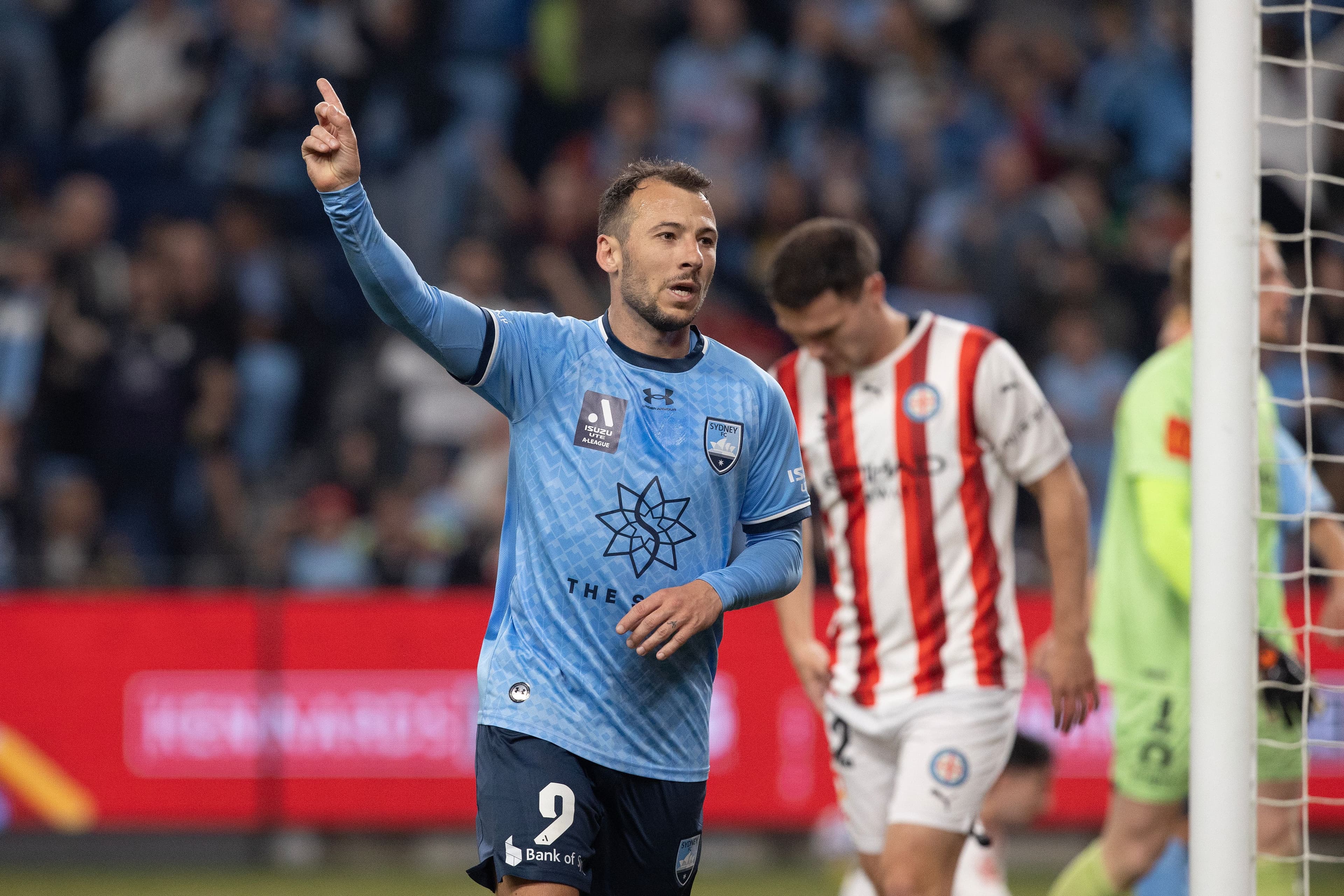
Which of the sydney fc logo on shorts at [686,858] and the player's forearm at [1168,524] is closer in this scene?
the sydney fc logo on shorts at [686,858]

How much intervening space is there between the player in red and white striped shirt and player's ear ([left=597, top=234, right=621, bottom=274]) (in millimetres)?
1096

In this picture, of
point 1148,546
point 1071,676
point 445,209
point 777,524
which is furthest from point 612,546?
point 445,209

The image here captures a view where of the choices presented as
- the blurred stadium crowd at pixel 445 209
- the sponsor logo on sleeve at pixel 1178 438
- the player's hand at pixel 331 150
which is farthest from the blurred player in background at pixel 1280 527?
the blurred stadium crowd at pixel 445 209

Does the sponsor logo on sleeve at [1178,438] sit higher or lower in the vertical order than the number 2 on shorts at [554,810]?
higher

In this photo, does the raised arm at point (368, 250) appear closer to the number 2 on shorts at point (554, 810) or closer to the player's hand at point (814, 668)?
the number 2 on shorts at point (554, 810)

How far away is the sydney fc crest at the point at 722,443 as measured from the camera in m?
3.76

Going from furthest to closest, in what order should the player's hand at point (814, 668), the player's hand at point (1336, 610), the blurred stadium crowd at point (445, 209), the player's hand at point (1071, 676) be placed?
the blurred stadium crowd at point (445, 209) → the player's hand at point (814, 668) → the player's hand at point (1336, 610) → the player's hand at point (1071, 676)

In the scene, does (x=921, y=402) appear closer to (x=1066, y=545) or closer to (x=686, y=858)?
(x=1066, y=545)

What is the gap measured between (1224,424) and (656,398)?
1.49 metres

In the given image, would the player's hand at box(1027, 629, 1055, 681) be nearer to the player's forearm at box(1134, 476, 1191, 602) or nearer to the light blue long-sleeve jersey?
the player's forearm at box(1134, 476, 1191, 602)

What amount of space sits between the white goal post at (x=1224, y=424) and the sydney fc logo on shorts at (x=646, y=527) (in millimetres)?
1399

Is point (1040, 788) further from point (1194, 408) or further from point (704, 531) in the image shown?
point (704, 531)

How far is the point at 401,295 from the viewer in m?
3.45

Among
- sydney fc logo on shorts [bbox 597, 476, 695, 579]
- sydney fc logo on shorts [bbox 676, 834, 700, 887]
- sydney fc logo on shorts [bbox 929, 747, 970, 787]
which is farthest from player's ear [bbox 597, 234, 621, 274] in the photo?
sydney fc logo on shorts [bbox 929, 747, 970, 787]
